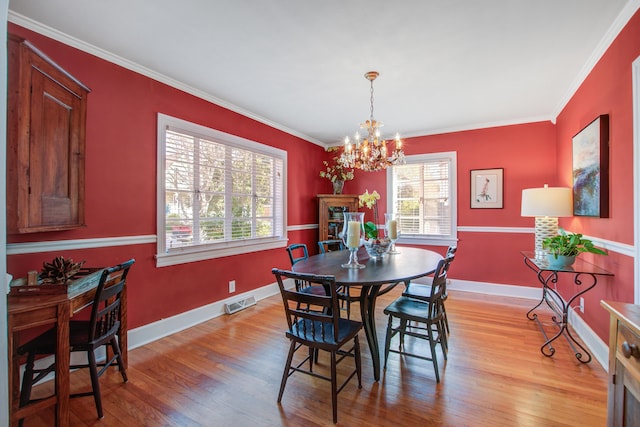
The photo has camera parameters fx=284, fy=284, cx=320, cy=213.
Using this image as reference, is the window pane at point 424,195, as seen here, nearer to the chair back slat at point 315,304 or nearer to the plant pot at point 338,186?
the plant pot at point 338,186

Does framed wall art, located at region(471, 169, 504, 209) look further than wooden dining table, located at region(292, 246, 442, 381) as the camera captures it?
Yes

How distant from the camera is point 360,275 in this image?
2.01m

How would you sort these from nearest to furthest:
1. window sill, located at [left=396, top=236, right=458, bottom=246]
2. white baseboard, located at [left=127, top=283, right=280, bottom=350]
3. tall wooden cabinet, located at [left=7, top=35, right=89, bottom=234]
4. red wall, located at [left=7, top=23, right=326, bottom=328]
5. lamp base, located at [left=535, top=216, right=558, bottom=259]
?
tall wooden cabinet, located at [left=7, top=35, right=89, bottom=234] < red wall, located at [left=7, top=23, right=326, bottom=328] < white baseboard, located at [left=127, top=283, right=280, bottom=350] < lamp base, located at [left=535, top=216, right=558, bottom=259] < window sill, located at [left=396, top=236, right=458, bottom=246]

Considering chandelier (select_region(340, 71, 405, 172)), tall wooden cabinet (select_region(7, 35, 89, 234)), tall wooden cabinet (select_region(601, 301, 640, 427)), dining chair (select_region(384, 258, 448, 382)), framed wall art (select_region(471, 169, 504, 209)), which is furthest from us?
framed wall art (select_region(471, 169, 504, 209))

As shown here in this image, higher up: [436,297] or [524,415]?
[436,297]

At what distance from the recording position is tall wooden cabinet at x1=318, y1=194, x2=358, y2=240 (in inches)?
191

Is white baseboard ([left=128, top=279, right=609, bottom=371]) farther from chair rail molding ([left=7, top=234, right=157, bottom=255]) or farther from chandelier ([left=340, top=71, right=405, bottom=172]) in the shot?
chandelier ([left=340, top=71, right=405, bottom=172])

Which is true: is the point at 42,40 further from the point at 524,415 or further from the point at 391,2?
the point at 524,415

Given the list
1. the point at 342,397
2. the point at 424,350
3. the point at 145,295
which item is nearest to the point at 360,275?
the point at 342,397

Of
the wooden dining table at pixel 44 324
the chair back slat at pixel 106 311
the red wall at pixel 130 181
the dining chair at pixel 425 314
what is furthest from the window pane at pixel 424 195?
the wooden dining table at pixel 44 324

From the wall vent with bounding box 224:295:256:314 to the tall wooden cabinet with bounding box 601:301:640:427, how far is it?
10.3ft

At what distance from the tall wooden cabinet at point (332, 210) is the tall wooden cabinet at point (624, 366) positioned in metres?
3.83

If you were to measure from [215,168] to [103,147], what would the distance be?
110 cm

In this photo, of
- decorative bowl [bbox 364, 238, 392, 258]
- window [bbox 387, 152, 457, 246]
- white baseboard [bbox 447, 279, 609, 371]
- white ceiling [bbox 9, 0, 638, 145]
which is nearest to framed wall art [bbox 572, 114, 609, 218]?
white ceiling [bbox 9, 0, 638, 145]
